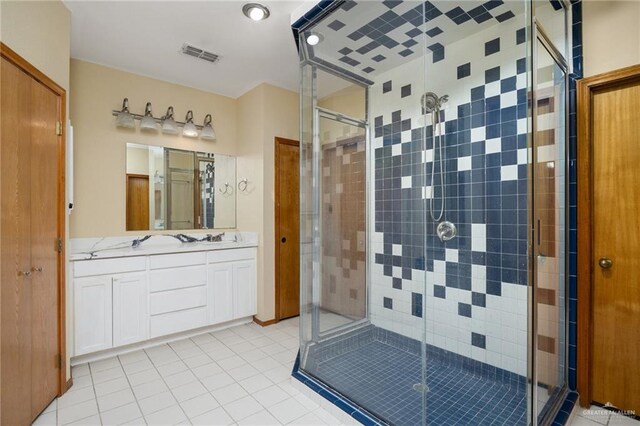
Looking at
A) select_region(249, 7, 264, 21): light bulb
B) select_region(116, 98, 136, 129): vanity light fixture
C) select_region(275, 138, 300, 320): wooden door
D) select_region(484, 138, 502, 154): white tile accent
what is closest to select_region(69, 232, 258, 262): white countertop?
select_region(275, 138, 300, 320): wooden door

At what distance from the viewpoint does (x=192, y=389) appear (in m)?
2.14

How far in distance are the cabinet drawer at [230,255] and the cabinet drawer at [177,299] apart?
0.31 meters

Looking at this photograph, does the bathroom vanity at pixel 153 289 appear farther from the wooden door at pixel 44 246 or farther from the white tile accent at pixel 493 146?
the white tile accent at pixel 493 146

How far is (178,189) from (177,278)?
3.38 ft

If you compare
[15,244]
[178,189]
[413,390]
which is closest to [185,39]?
[178,189]

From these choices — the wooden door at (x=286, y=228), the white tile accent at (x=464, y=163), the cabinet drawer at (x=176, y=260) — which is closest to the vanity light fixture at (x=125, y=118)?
the cabinet drawer at (x=176, y=260)

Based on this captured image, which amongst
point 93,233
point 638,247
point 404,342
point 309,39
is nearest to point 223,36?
point 309,39

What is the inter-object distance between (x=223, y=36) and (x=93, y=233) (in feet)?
7.07

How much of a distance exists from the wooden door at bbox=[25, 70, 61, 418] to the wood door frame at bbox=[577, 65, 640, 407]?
3274 mm

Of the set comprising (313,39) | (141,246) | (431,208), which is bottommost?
(141,246)

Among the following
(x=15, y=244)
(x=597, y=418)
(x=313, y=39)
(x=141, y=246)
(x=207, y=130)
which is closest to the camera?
(x=15, y=244)

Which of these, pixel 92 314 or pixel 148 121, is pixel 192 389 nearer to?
pixel 92 314

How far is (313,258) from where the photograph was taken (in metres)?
2.33

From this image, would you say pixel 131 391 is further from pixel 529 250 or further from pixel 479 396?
pixel 529 250
